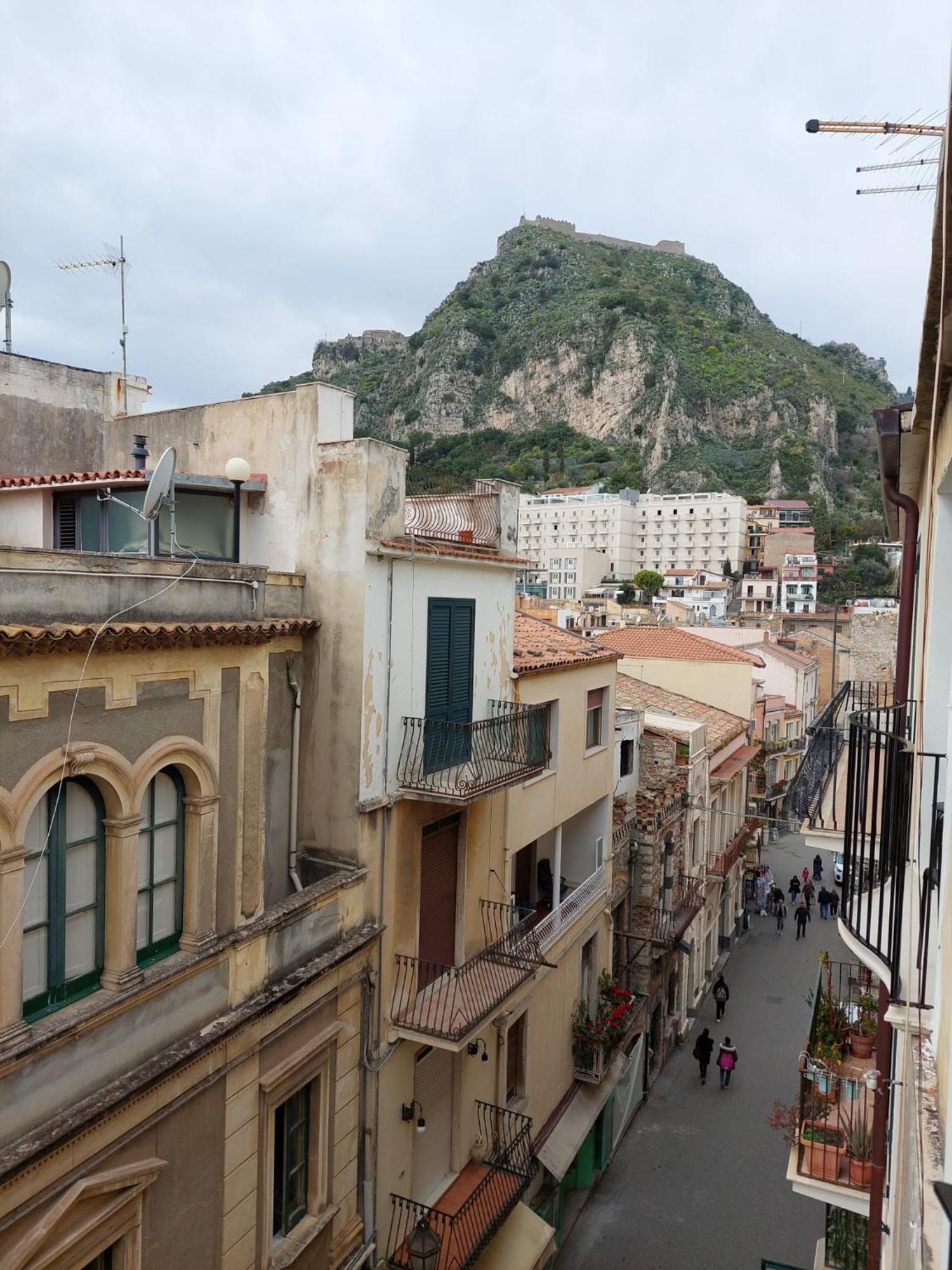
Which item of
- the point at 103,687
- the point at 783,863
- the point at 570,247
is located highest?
the point at 570,247

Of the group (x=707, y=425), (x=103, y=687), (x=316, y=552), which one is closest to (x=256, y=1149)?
(x=103, y=687)

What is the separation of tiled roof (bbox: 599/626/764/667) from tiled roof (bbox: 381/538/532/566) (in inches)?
846

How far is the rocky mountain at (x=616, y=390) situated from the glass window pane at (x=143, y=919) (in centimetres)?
15200

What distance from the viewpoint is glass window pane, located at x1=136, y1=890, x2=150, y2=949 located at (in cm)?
741

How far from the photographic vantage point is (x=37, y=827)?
21.3ft

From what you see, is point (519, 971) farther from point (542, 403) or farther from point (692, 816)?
point (542, 403)

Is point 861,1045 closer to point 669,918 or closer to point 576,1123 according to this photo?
point 576,1123

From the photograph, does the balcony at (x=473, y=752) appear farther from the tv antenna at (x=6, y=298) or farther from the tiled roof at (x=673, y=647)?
the tiled roof at (x=673, y=647)

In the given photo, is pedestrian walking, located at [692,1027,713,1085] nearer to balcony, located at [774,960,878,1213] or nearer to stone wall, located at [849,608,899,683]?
balcony, located at [774,960,878,1213]

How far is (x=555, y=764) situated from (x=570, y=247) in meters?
198

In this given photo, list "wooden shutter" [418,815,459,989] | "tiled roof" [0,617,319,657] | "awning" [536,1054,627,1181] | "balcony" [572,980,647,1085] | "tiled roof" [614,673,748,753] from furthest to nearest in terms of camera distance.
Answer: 1. "tiled roof" [614,673,748,753]
2. "balcony" [572,980,647,1085]
3. "awning" [536,1054,627,1181]
4. "wooden shutter" [418,815,459,989]
5. "tiled roof" [0,617,319,657]

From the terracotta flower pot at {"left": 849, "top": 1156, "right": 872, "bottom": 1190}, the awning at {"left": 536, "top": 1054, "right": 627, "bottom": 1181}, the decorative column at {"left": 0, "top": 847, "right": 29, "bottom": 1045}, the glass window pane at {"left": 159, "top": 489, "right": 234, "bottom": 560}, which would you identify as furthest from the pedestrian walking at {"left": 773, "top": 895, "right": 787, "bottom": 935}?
the decorative column at {"left": 0, "top": 847, "right": 29, "bottom": 1045}

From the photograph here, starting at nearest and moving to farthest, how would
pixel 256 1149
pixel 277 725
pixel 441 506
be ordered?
pixel 256 1149 < pixel 277 725 < pixel 441 506

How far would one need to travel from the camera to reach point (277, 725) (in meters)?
10.1
